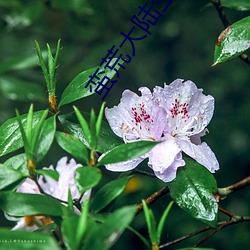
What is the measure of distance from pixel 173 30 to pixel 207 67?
0.32m

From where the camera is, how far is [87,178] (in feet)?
2.98

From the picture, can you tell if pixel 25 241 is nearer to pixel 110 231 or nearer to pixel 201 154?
pixel 110 231

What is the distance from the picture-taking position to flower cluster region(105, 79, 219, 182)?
45.8 inches

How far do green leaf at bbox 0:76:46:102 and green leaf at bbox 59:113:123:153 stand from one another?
956mm

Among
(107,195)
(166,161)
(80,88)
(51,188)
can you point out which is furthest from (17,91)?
(107,195)

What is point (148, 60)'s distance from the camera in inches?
128

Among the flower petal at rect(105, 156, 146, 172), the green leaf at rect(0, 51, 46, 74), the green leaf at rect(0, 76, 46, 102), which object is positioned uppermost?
the green leaf at rect(0, 51, 46, 74)

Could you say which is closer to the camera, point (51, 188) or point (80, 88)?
point (80, 88)

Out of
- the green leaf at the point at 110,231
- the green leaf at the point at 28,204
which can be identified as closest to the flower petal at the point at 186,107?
the green leaf at the point at 28,204

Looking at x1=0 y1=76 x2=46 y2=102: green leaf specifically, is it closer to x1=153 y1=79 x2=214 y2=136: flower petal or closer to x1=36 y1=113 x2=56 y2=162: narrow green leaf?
x1=153 y1=79 x2=214 y2=136: flower petal

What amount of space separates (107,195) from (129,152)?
0.27 ft

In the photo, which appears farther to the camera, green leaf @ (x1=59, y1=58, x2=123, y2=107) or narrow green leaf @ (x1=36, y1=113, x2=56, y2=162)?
green leaf @ (x1=59, y1=58, x2=123, y2=107)

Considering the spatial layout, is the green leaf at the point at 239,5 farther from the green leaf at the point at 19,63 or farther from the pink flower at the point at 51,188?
the green leaf at the point at 19,63

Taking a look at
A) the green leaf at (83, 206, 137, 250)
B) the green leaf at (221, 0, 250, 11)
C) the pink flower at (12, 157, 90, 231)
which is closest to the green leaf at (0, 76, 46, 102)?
the pink flower at (12, 157, 90, 231)
